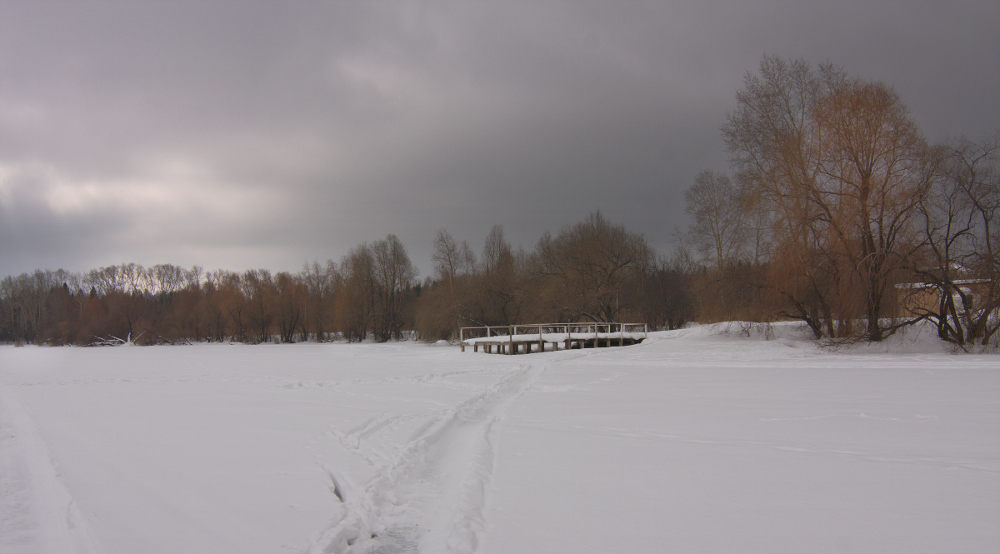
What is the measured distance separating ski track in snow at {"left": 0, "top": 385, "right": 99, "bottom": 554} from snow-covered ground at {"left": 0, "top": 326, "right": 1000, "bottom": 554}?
0.02 meters

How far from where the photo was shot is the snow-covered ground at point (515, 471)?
12.0ft

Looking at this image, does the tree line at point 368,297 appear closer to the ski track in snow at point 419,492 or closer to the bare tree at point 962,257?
the bare tree at point 962,257

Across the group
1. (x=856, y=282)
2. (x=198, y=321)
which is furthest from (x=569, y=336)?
(x=198, y=321)

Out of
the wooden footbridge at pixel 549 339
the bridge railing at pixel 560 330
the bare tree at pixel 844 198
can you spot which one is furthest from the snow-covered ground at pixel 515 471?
the bridge railing at pixel 560 330

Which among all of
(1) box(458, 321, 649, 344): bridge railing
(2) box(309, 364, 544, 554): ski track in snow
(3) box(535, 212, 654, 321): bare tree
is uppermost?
(3) box(535, 212, 654, 321): bare tree

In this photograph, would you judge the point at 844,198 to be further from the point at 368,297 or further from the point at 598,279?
the point at 368,297

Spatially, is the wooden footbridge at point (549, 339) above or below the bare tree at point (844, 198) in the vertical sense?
below

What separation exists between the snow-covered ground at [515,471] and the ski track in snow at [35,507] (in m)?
0.02

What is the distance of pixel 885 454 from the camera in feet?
18.0

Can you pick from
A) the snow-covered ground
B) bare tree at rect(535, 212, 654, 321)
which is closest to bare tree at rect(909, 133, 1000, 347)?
the snow-covered ground

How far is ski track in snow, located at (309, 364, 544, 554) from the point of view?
3.66 m

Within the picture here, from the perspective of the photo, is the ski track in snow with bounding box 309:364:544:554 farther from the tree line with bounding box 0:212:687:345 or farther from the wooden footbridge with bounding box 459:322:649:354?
the tree line with bounding box 0:212:687:345

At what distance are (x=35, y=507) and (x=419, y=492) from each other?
10.2ft

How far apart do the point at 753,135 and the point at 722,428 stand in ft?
60.5
